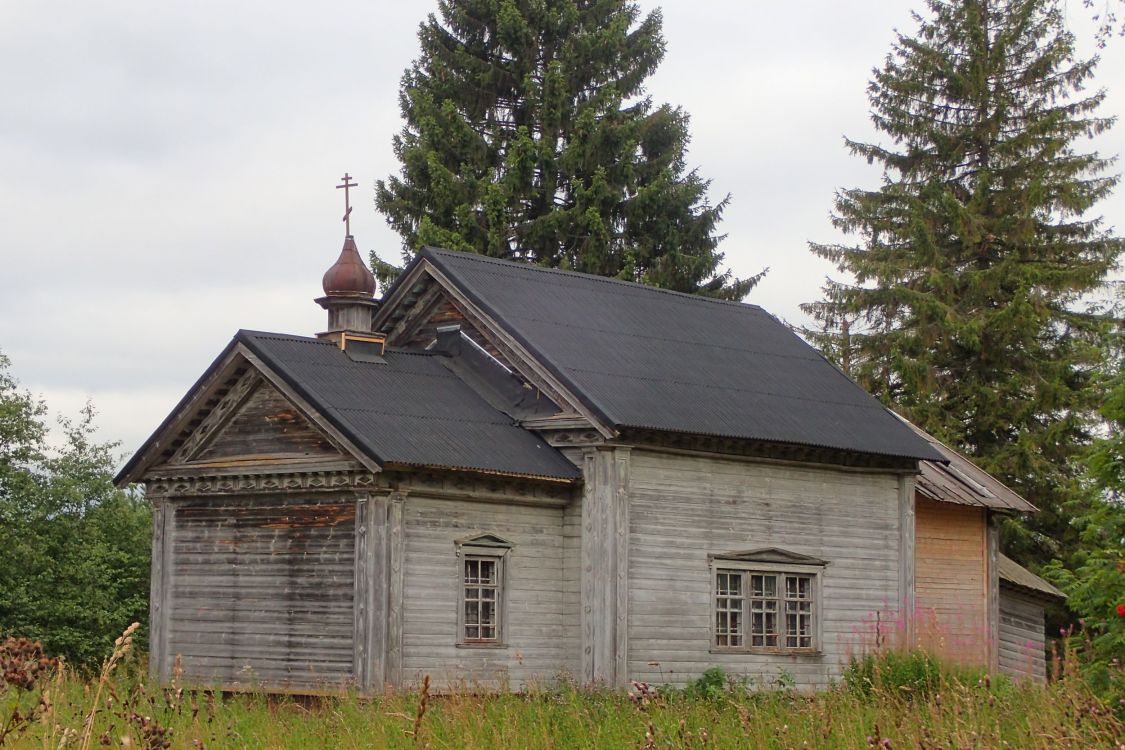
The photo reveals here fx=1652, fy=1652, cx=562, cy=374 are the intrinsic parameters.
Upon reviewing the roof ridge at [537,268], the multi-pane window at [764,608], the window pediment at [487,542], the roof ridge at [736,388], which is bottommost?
the multi-pane window at [764,608]

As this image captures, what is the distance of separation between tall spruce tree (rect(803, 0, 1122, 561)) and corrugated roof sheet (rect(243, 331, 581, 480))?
1749 centimetres

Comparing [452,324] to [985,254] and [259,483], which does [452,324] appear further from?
[985,254]

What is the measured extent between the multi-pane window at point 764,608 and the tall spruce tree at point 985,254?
45.8 feet

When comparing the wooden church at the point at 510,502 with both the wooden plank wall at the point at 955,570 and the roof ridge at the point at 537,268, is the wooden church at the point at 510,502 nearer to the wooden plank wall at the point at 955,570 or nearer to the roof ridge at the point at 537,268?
the roof ridge at the point at 537,268

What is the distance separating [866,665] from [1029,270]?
72.0 feet

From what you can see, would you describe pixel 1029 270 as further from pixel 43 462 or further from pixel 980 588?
pixel 43 462

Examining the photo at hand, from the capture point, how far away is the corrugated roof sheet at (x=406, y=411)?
19.9 m

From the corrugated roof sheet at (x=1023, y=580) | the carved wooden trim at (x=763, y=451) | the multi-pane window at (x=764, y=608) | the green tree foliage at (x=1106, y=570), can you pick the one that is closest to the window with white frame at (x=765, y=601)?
the multi-pane window at (x=764, y=608)

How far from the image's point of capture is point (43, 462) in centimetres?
3394

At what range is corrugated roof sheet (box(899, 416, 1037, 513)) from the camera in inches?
1067

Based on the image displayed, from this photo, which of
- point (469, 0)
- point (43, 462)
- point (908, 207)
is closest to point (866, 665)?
point (43, 462)

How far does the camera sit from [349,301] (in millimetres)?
22953

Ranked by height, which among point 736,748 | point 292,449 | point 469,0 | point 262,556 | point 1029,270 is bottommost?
point 736,748

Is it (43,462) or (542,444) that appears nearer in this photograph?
(542,444)
